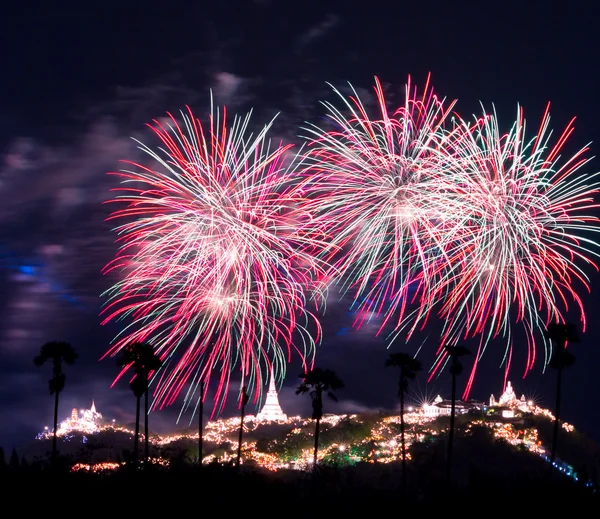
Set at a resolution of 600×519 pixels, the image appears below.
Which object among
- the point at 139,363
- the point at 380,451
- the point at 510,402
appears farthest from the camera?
the point at 510,402

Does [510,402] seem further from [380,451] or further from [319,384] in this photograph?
[319,384]

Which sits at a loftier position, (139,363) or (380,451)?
(139,363)

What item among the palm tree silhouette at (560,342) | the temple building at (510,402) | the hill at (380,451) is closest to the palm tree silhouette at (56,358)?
the hill at (380,451)

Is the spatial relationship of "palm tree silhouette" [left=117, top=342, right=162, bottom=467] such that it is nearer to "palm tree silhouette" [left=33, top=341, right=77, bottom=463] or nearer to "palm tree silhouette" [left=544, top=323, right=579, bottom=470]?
"palm tree silhouette" [left=33, top=341, right=77, bottom=463]

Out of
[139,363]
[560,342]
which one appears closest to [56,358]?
[139,363]

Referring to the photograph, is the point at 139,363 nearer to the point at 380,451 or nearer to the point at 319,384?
the point at 319,384

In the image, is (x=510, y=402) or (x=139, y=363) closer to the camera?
(x=139, y=363)

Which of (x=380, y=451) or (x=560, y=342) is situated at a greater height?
(x=560, y=342)

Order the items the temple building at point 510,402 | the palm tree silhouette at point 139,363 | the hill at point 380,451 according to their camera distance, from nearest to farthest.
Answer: the palm tree silhouette at point 139,363, the hill at point 380,451, the temple building at point 510,402

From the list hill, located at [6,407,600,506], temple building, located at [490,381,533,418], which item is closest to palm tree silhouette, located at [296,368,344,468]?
hill, located at [6,407,600,506]

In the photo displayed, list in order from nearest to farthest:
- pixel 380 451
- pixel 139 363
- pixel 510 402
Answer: pixel 139 363
pixel 380 451
pixel 510 402

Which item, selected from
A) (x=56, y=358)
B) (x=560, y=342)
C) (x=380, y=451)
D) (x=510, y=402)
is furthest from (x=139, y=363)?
(x=510, y=402)

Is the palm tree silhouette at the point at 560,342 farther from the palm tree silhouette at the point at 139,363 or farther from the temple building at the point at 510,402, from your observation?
the temple building at the point at 510,402
